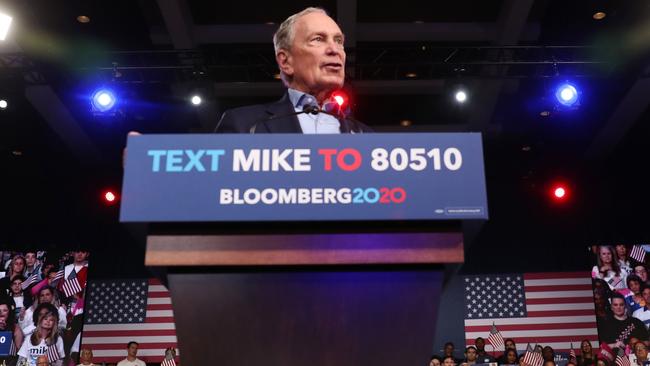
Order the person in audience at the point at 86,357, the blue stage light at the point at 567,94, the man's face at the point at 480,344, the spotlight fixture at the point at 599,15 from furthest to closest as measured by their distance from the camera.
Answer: the man's face at the point at 480,344, the person in audience at the point at 86,357, the blue stage light at the point at 567,94, the spotlight fixture at the point at 599,15

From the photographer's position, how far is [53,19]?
6.22m

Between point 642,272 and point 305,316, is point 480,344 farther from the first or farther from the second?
point 305,316

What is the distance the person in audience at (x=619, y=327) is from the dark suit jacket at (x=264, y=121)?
28.3 feet

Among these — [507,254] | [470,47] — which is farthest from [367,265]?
[507,254]

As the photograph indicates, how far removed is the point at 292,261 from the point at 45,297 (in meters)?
9.53

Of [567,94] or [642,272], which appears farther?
[642,272]

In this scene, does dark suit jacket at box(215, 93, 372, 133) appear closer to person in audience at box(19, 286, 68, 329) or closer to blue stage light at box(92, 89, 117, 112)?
blue stage light at box(92, 89, 117, 112)

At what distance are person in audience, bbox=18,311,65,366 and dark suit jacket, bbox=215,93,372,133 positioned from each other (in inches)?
343

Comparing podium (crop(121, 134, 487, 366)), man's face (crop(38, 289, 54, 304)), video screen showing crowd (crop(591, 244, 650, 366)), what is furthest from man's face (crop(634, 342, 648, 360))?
podium (crop(121, 134, 487, 366))

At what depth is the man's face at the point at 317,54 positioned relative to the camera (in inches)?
58.7

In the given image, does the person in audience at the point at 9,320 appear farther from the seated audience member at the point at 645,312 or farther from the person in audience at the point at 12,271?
the seated audience member at the point at 645,312

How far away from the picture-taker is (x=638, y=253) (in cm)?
925

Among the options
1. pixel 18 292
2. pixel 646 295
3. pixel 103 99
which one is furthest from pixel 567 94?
pixel 18 292

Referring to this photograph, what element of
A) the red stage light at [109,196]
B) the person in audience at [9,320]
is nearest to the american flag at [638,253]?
the red stage light at [109,196]
